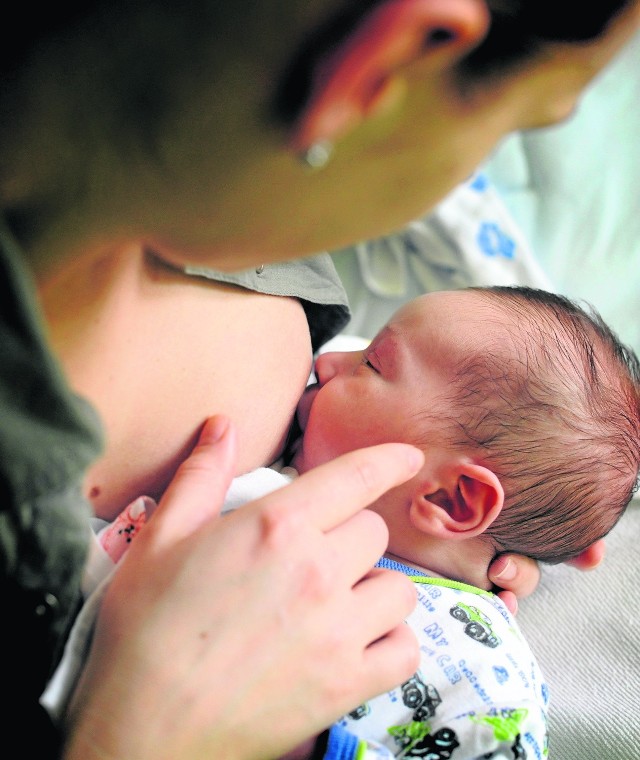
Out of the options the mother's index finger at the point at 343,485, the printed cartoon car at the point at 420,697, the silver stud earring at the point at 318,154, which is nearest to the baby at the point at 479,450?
the printed cartoon car at the point at 420,697

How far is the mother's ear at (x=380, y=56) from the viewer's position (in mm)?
319

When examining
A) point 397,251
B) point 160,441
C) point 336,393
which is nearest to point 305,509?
point 160,441

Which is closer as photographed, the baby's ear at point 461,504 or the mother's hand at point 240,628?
the mother's hand at point 240,628

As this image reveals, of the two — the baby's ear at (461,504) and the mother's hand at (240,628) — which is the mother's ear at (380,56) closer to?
the mother's hand at (240,628)

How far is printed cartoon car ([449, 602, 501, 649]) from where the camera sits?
77 centimetres

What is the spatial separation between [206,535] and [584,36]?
0.41m

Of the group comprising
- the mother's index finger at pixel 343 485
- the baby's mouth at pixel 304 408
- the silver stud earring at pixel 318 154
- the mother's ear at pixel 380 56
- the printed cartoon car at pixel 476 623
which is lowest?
the printed cartoon car at pixel 476 623

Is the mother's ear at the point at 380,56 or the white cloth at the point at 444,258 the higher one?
the mother's ear at the point at 380,56

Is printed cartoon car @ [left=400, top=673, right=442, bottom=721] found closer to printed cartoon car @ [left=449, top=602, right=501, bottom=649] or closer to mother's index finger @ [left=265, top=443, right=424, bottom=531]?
printed cartoon car @ [left=449, top=602, right=501, bottom=649]

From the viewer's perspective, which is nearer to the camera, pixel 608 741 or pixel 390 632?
pixel 390 632

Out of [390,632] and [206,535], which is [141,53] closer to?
[206,535]

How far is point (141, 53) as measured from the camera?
0.34 meters

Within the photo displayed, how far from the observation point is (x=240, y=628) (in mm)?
531

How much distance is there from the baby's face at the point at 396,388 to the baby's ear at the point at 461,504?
48 millimetres
